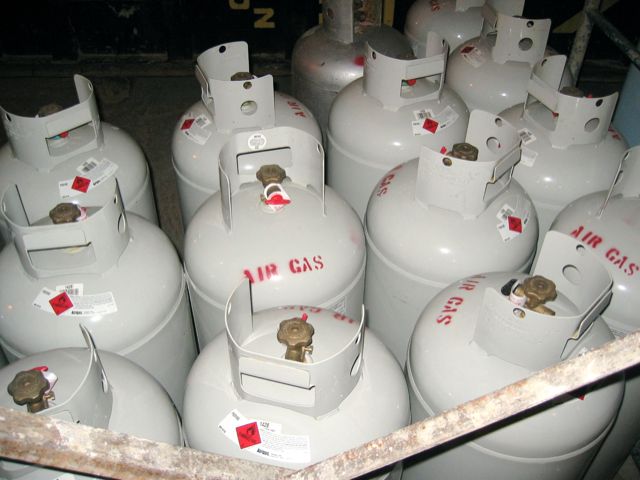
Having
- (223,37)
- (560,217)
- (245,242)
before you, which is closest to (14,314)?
(245,242)

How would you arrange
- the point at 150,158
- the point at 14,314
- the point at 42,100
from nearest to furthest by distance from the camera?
the point at 14,314, the point at 150,158, the point at 42,100

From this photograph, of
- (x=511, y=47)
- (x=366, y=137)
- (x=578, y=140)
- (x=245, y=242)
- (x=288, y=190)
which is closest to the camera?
(x=245, y=242)

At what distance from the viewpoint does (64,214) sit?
4.65 ft

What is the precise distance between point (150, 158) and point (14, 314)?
2.05m

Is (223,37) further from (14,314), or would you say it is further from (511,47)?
(14,314)

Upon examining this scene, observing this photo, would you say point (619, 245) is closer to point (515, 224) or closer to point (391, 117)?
point (515, 224)

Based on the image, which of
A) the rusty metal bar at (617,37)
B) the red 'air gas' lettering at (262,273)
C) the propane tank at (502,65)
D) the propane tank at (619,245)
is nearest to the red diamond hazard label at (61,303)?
the red 'air gas' lettering at (262,273)

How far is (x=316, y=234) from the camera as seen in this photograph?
1529 mm

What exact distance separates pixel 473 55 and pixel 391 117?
2.29 feet

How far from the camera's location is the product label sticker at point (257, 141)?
1582 millimetres

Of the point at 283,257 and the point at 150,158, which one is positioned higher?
the point at 283,257

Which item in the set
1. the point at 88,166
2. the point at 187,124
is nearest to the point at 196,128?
the point at 187,124

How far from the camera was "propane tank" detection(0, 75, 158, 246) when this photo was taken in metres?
1.73

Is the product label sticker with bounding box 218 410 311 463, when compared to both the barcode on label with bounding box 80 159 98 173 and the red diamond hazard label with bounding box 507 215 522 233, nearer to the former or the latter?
the red diamond hazard label with bounding box 507 215 522 233
